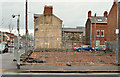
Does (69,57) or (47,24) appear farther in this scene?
(47,24)

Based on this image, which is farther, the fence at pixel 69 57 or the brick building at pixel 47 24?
the brick building at pixel 47 24

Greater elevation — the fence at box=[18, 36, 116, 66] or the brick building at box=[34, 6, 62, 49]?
the brick building at box=[34, 6, 62, 49]

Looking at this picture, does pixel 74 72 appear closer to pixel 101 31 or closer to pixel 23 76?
pixel 23 76

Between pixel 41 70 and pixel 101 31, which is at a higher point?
pixel 101 31

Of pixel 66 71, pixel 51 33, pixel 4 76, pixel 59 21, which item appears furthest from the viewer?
pixel 59 21

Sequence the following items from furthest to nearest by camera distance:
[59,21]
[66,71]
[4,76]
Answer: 1. [59,21]
2. [66,71]
3. [4,76]

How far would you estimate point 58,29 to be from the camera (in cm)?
3909

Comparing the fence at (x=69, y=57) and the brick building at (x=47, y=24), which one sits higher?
the brick building at (x=47, y=24)

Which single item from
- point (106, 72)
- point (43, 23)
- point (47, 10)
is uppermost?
point (47, 10)

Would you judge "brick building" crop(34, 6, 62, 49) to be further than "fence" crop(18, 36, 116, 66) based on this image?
Yes

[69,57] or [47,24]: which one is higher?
[47,24]

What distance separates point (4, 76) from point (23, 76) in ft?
3.42

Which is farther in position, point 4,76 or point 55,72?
point 55,72

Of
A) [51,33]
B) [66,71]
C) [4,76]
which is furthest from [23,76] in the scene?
[51,33]
